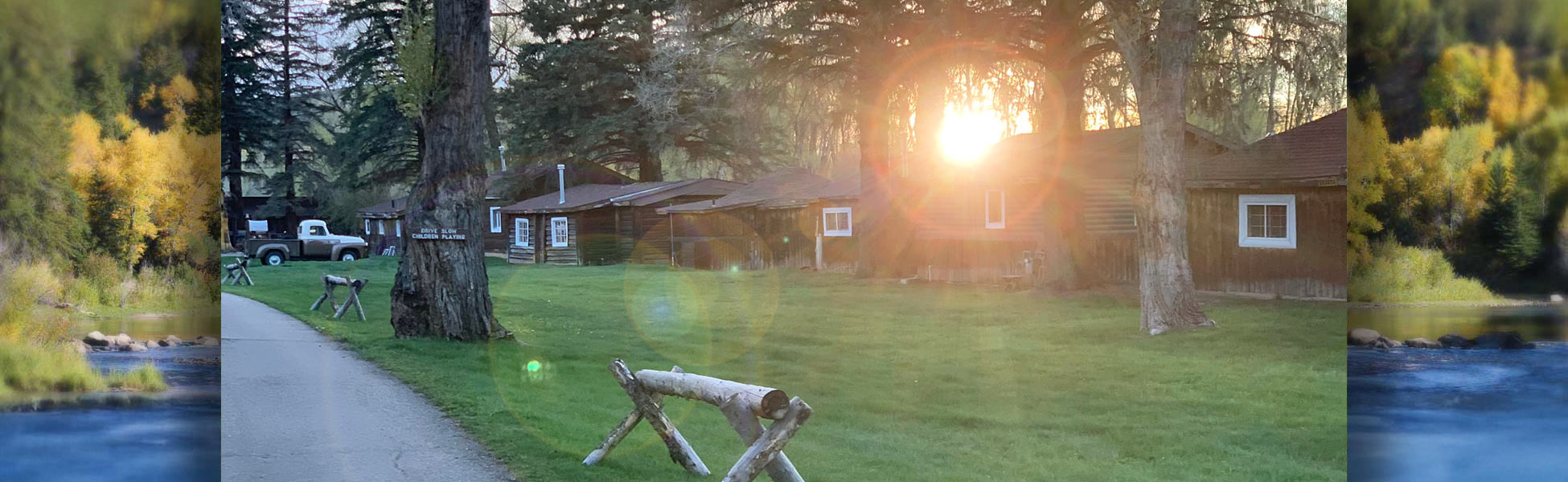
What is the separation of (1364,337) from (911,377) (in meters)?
3.98

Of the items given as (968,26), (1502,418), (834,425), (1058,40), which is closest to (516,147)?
(968,26)

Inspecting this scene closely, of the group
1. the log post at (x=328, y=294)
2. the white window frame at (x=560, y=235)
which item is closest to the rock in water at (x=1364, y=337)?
the log post at (x=328, y=294)

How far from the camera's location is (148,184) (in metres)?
6.38

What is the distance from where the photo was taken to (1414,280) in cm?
811

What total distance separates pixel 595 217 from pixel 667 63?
27.9 ft

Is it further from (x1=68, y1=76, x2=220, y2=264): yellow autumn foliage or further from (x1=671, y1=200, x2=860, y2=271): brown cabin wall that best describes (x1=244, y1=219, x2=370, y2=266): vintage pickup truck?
(x1=68, y1=76, x2=220, y2=264): yellow autumn foliage

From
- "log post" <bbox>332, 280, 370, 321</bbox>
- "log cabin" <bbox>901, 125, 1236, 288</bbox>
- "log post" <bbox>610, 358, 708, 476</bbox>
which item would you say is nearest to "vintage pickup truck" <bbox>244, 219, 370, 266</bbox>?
"log post" <bbox>332, 280, 370, 321</bbox>

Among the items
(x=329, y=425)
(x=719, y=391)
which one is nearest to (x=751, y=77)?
(x=329, y=425)

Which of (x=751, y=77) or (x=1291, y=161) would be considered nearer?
(x=1291, y=161)

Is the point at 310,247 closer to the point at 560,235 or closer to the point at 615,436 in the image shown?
the point at 560,235

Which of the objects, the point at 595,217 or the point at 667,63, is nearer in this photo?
the point at 667,63

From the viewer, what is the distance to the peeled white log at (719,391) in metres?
5.25

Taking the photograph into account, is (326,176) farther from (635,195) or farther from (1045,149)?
(1045,149)

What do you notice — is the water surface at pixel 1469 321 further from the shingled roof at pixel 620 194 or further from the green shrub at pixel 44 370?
the shingled roof at pixel 620 194
